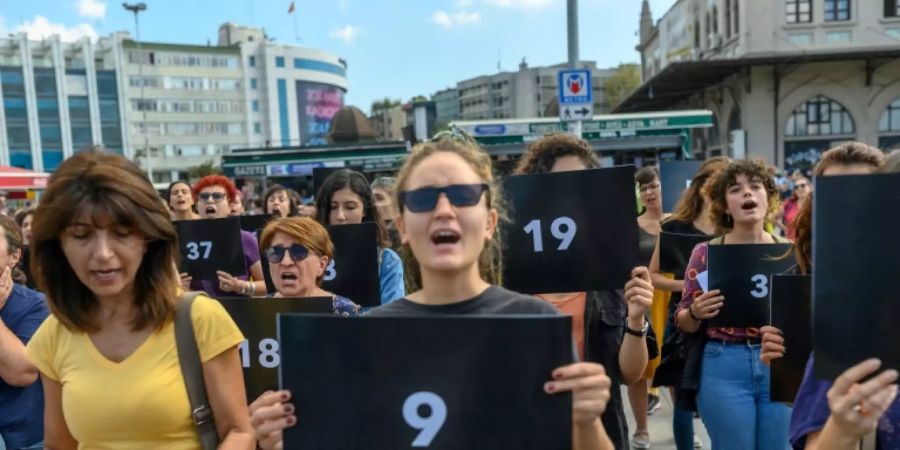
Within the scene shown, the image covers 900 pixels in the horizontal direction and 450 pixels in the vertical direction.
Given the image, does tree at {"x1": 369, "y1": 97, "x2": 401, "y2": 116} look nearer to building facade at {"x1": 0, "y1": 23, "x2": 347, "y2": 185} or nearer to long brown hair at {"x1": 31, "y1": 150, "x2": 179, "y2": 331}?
building facade at {"x1": 0, "y1": 23, "x2": 347, "y2": 185}

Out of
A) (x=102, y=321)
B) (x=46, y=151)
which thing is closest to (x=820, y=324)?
(x=102, y=321)

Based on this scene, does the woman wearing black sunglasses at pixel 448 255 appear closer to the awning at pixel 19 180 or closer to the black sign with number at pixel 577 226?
the black sign with number at pixel 577 226

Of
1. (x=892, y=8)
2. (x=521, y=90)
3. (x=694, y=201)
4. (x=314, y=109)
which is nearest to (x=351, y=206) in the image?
(x=694, y=201)

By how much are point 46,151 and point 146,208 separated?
82621mm

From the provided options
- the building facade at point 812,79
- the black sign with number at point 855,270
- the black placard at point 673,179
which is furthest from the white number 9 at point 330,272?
the building facade at point 812,79

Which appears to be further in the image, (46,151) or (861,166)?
(46,151)

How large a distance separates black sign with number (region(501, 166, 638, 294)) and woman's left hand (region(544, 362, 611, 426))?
98 cm

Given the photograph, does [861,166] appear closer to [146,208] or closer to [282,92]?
[146,208]

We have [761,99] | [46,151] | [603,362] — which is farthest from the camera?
[46,151]

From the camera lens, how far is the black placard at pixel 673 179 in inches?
258

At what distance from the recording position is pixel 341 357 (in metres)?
1.66

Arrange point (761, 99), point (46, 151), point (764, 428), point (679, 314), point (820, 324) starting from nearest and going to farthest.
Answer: point (820, 324)
point (764, 428)
point (679, 314)
point (761, 99)
point (46, 151)

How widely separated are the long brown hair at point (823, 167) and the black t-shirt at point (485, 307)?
1185 mm

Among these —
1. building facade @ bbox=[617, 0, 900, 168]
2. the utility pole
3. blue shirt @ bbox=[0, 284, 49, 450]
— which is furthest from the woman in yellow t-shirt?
building facade @ bbox=[617, 0, 900, 168]
